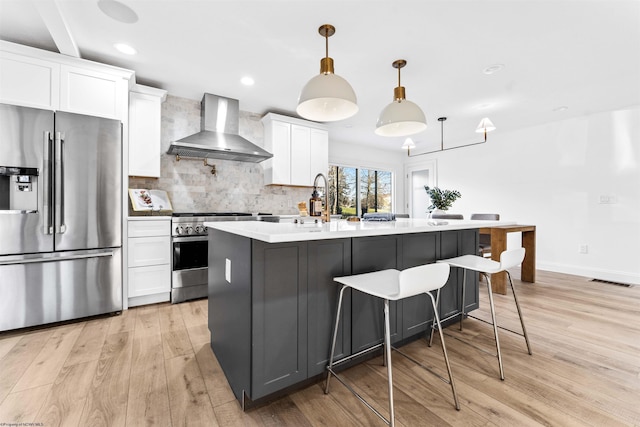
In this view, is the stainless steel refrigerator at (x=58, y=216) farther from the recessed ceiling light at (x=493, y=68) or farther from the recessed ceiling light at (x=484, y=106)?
the recessed ceiling light at (x=484, y=106)

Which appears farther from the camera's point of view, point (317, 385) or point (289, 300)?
point (317, 385)

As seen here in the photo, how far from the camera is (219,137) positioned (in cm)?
348

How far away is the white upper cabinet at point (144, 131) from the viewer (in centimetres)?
303

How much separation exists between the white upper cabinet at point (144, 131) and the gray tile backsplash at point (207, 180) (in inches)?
13.6

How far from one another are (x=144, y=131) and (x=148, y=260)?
1435 millimetres

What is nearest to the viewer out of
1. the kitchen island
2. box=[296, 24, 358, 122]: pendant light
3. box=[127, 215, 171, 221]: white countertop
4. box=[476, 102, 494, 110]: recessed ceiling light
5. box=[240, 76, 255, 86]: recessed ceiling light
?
the kitchen island

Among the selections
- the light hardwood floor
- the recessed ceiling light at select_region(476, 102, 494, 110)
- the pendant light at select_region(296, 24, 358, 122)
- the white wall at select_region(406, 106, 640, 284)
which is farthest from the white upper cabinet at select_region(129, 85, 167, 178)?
the white wall at select_region(406, 106, 640, 284)

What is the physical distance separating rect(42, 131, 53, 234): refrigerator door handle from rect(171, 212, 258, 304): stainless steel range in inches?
37.1

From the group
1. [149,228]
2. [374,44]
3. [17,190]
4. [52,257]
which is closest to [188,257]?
[149,228]

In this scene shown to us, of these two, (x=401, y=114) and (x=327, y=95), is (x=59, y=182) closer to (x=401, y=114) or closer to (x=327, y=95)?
(x=327, y=95)

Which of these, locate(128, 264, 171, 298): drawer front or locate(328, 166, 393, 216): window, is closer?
locate(128, 264, 171, 298): drawer front

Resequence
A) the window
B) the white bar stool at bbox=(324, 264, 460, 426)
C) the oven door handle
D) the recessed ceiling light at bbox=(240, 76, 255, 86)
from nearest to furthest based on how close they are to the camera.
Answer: the white bar stool at bbox=(324, 264, 460, 426) < the oven door handle < the recessed ceiling light at bbox=(240, 76, 255, 86) < the window

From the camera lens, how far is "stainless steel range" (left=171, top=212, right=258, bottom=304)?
2.98 metres

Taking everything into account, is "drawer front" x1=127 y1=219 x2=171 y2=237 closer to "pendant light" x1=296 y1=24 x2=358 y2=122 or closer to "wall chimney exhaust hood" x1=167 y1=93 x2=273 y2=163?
"wall chimney exhaust hood" x1=167 y1=93 x2=273 y2=163
